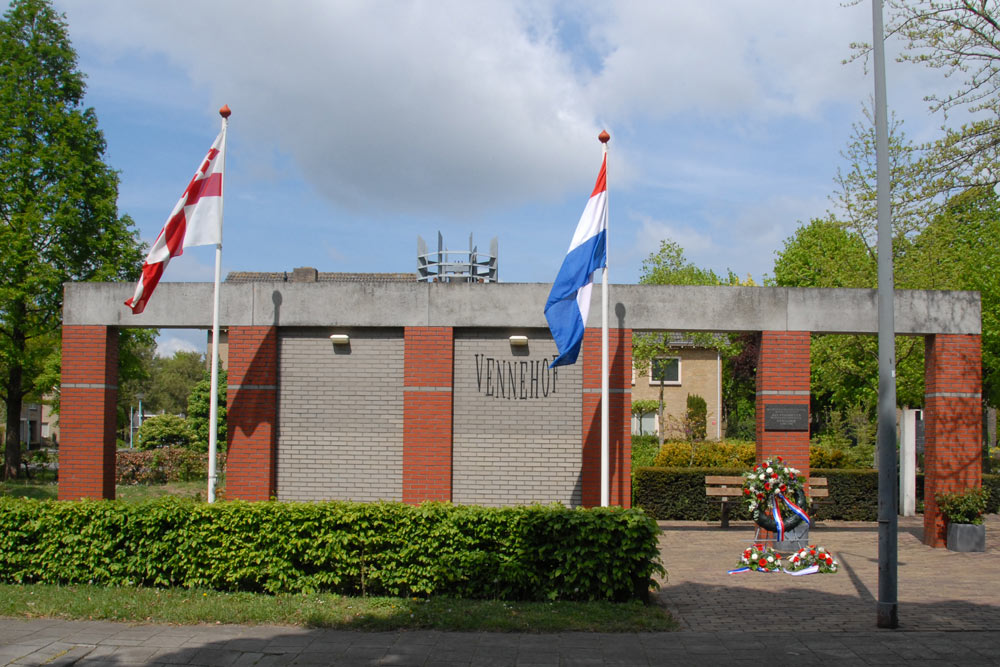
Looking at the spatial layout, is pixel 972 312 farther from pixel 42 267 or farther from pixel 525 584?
pixel 42 267

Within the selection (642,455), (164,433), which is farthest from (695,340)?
(164,433)

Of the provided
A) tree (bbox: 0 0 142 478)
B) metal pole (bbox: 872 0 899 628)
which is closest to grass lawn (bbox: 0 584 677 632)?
metal pole (bbox: 872 0 899 628)

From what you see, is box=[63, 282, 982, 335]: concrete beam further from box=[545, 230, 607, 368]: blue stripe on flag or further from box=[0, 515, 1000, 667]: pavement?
box=[0, 515, 1000, 667]: pavement

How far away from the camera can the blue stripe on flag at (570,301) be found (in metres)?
11.7

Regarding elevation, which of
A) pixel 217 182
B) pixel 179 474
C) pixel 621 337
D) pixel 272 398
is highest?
pixel 217 182

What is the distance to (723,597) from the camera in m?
10.0

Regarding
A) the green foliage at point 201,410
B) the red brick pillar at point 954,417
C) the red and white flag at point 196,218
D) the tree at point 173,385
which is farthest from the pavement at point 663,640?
the tree at point 173,385

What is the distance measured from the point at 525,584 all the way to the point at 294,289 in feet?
22.2

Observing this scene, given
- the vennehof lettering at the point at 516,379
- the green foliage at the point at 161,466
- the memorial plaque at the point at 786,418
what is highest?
the vennehof lettering at the point at 516,379

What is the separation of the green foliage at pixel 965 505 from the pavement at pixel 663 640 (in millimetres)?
3497

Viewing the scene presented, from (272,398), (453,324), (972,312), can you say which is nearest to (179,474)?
(272,398)

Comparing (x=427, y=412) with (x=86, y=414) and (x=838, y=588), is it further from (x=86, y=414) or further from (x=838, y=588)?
(x=838, y=588)

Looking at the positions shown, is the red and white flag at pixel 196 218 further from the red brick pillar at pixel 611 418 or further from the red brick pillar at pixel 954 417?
the red brick pillar at pixel 954 417

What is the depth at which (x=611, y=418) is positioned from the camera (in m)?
13.8
